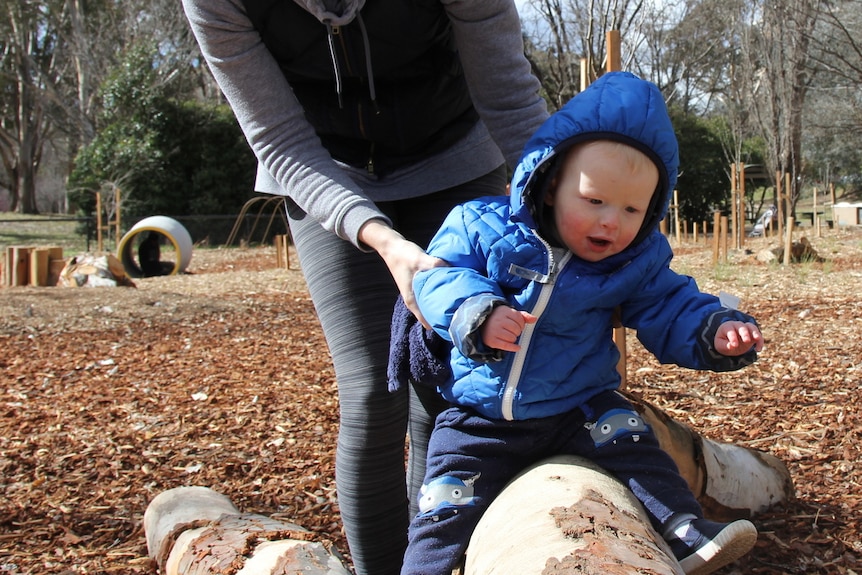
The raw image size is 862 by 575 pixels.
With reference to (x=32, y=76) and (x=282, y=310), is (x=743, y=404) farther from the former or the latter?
(x=32, y=76)

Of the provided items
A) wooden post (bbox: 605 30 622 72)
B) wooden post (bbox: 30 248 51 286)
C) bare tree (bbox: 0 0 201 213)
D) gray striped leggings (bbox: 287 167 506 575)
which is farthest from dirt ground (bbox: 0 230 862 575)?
bare tree (bbox: 0 0 201 213)

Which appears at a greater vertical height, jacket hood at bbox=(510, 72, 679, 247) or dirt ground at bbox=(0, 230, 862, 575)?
jacket hood at bbox=(510, 72, 679, 247)

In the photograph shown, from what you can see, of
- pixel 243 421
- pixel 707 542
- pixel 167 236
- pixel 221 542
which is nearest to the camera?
pixel 707 542

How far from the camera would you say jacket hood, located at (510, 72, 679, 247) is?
69.6 inches

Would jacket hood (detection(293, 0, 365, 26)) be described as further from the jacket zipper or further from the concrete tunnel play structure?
the concrete tunnel play structure

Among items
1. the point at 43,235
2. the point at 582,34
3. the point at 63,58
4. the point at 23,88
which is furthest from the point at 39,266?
the point at 23,88

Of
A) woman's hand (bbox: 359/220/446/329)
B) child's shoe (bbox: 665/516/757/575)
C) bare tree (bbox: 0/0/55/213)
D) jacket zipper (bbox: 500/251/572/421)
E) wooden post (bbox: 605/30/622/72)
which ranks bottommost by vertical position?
child's shoe (bbox: 665/516/757/575)

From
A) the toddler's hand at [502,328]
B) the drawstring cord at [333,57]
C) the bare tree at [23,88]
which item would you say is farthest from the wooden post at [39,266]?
the bare tree at [23,88]

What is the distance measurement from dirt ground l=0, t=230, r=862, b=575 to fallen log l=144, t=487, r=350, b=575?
206 millimetres

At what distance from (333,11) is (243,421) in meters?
2.96

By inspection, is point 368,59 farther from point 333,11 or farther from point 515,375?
point 515,375

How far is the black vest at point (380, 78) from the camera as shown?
2059 mm

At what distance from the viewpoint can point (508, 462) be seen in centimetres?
186

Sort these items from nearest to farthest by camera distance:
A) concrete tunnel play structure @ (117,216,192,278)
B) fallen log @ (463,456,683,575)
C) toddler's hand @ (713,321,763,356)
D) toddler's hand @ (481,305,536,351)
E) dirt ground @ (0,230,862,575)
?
fallen log @ (463,456,683,575) < toddler's hand @ (481,305,536,351) < toddler's hand @ (713,321,763,356) < dirt ground @ (0,230,862,575) < concrete tunnel play structure @ (117,216,192,278)
